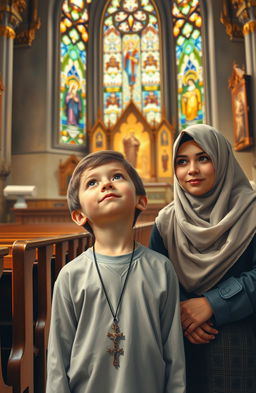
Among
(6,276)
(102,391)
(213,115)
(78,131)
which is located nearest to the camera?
(102,391)

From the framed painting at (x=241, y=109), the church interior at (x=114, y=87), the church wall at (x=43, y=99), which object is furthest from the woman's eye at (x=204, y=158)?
the church wall at (x=43, y=99)

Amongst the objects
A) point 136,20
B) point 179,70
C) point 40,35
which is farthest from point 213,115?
point 40,35

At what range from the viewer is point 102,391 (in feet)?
2.83

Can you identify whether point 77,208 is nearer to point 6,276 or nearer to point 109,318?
point 109,318

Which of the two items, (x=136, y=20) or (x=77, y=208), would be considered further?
(x=136, y=20)

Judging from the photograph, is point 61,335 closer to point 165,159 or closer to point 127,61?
point 165,159

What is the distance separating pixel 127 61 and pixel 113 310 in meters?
11.0

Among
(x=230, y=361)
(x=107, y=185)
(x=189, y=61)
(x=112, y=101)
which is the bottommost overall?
(x=230, y=361)

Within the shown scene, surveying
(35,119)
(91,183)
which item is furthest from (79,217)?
(35,119)

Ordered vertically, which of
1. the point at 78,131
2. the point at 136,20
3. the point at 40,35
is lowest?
the point at 78,131

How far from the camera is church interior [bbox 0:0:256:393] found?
8.43 meters

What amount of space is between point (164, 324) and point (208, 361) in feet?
0.76

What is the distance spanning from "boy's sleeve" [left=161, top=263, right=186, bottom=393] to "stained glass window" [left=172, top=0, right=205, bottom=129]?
9.63m

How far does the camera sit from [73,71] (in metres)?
10.6
